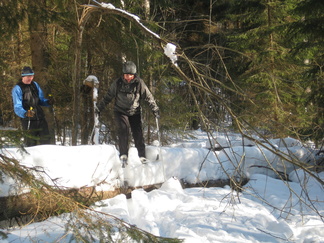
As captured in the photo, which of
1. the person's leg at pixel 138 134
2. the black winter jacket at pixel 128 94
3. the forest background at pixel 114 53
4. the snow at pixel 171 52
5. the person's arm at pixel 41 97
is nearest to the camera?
the snow at pixel 171 52

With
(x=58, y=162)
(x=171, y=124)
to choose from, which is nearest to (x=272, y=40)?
(x=171, y=124)

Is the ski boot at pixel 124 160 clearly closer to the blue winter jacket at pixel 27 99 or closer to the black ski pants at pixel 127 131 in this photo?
the black ski pants at pixel 127 131

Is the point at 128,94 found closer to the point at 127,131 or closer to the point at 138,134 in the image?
the point at 127,131

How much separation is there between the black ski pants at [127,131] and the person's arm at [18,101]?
1.73 m

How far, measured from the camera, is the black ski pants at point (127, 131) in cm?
606

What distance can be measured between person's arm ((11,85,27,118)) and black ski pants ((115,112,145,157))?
1727 mm

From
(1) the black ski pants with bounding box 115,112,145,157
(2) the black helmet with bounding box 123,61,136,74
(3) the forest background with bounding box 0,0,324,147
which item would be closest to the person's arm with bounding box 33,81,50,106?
(3) the forest background with bounding box 0,0,324,147

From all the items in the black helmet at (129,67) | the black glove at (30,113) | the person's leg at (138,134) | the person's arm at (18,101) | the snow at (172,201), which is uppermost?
the black helmet at (129,67)

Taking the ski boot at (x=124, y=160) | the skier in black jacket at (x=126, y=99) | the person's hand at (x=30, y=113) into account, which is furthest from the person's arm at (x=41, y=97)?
the ski boot at (x=124, y=160)

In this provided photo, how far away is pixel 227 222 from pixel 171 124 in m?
5.74

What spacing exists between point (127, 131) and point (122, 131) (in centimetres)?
10

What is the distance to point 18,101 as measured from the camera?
6.01m

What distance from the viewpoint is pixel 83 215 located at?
269 centimetres

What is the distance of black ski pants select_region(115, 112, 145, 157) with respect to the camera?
19.9 feet
